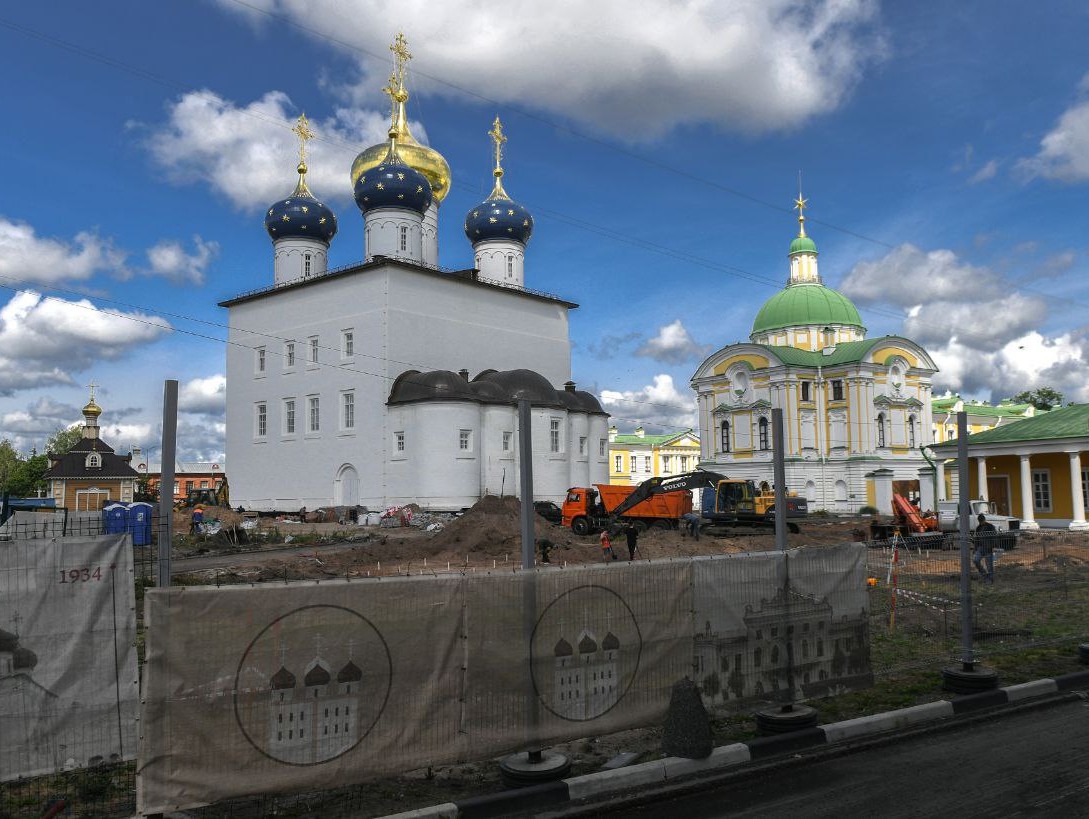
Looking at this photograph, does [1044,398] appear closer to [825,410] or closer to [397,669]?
[825,410]

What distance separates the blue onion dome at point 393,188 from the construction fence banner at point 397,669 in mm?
42818

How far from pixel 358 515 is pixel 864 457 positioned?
30801 millimetres

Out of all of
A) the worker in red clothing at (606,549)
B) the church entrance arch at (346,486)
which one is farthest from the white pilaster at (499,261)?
the worker in red clothing at (606,549)

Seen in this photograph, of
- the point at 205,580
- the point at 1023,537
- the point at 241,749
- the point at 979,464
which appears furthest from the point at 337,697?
the point at 979,464

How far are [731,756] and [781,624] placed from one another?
1378 mm

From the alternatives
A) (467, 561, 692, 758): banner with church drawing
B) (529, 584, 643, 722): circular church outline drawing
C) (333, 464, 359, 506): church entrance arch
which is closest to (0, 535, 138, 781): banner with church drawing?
(467, 561, 692, 758): banner with church drawing

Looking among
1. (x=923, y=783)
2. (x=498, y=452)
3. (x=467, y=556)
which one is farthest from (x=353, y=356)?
(x=923, y=783)

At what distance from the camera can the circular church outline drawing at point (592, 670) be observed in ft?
22.5

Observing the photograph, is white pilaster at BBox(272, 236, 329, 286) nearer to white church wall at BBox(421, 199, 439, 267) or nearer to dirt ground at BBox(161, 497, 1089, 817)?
white church wall at BBox(421, 199, 439, 267)

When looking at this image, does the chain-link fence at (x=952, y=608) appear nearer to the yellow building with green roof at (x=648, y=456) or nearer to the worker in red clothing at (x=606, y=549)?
the worker in red clothing at (x=606, y=549)

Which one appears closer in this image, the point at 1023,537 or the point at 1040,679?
the point at 1040,679

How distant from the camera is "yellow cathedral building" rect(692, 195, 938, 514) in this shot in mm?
54250

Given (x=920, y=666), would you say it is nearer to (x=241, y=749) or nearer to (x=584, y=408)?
(x=241, y=749)

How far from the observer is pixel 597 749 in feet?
24.7
